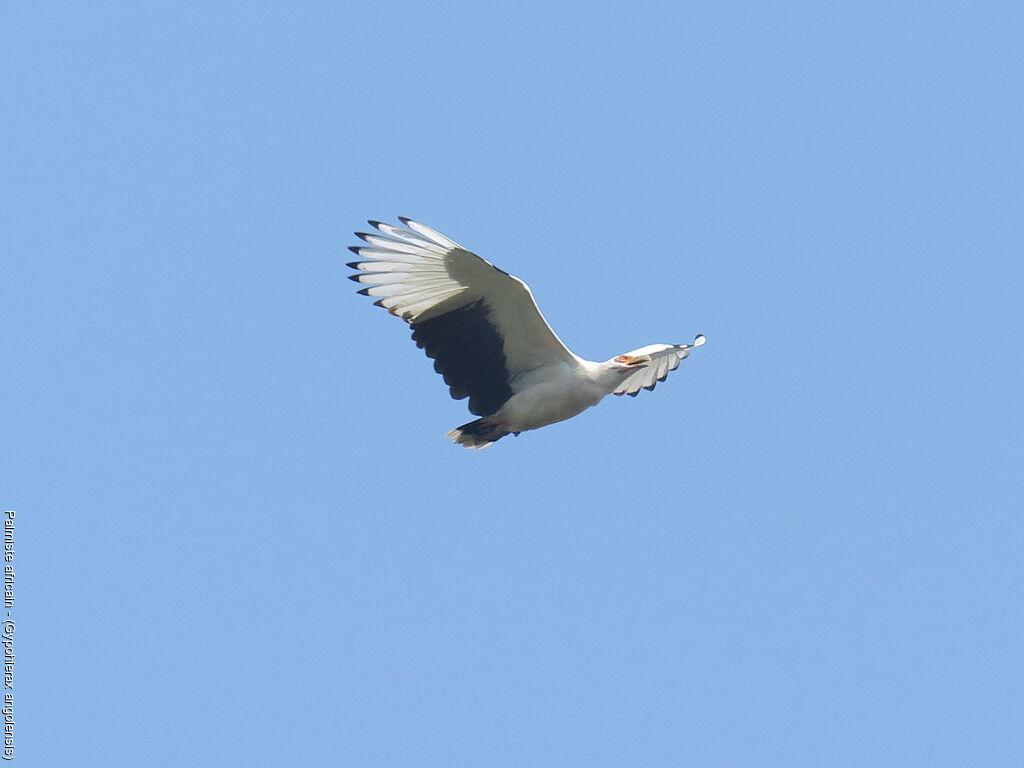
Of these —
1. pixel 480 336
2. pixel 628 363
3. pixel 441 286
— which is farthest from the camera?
pixel 628 363

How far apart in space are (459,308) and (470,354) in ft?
1.69

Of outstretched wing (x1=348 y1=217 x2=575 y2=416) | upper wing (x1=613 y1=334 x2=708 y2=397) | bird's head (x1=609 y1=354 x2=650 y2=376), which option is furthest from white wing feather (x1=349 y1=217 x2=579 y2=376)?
upper wing (x1=613 y1=334 x2=708 y2=397)

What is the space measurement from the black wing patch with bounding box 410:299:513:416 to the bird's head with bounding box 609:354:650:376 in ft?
3.71

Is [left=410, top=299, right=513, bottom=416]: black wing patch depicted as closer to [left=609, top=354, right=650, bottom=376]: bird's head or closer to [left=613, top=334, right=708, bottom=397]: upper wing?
[left=609, top=354, right=650, bottom=376]: bird's head

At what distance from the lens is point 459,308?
17531 millimetres

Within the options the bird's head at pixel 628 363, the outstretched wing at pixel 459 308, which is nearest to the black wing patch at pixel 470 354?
the outstretched wing at pixel 459 308

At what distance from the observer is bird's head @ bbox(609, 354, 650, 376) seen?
1775 cm

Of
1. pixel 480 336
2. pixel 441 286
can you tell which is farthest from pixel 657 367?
pixel 441 286

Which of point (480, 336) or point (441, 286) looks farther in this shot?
point (480, 336)

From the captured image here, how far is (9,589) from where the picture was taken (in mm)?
17172

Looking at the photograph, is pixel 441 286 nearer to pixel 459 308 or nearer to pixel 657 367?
pixel 459 308

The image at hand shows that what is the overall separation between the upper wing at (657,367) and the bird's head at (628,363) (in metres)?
0.56

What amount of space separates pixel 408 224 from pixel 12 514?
5.03 metres

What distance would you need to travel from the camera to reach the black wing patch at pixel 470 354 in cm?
1759
